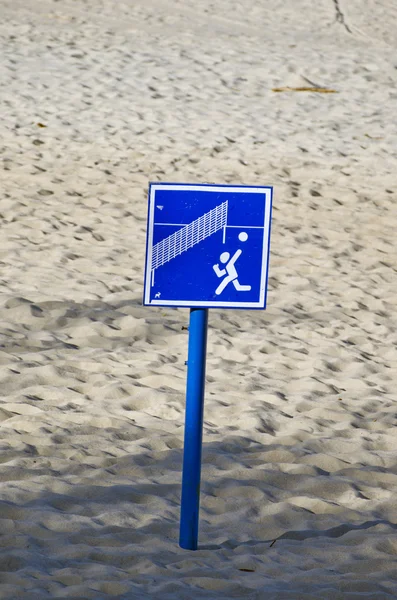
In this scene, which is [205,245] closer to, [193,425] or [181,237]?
[181,237]

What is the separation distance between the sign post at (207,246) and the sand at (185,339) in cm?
94

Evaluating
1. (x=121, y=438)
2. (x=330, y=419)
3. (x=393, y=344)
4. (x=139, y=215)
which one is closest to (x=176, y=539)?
(x=121, y=438)

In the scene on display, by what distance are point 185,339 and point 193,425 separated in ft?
8.28

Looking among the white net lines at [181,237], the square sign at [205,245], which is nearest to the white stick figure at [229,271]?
the square sign at [205,245]

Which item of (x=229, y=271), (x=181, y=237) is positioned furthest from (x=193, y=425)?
(x=181, y=237)

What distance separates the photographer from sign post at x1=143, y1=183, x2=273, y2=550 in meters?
3.03

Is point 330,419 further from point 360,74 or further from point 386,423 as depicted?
point 360,74

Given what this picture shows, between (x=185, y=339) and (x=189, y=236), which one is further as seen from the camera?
(x=185, y=339)

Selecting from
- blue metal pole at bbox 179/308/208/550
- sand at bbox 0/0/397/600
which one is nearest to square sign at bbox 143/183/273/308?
blue metal pole at bbox 179/308/208/550

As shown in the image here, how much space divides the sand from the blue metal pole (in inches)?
3.9

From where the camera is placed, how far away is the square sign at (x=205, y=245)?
9.94 feet

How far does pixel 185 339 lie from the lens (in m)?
5.70

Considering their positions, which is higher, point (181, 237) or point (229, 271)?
point (181, 237)

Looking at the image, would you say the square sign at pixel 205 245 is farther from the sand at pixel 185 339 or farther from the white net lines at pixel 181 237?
the sand at pixel 185 339
